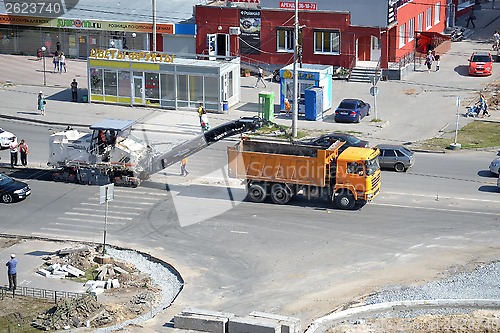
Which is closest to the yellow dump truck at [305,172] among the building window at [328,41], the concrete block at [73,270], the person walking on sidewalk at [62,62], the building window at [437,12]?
the concrete block at [73,270]

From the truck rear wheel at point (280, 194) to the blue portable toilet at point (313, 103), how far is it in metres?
15.6

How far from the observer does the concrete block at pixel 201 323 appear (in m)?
31.3

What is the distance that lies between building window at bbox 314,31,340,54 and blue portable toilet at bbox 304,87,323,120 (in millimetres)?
10419

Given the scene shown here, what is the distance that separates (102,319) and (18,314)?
2.84 meters

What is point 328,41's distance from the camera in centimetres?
6950

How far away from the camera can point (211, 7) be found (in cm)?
7106

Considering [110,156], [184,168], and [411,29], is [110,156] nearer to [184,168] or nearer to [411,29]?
[184,168]

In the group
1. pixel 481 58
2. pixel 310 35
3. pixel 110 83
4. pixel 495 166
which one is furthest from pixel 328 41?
pixel 495 166

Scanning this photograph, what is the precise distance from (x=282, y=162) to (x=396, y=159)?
7665mm

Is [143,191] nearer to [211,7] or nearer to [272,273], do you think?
[272,273]

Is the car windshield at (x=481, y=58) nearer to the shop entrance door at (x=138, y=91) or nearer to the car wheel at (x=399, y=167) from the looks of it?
the shop entrance door at (x=138, y=91)

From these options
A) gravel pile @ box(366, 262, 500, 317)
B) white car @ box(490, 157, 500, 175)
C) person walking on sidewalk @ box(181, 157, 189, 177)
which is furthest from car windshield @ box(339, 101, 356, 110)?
gravel pile @ box(366, 262, 500, 317)

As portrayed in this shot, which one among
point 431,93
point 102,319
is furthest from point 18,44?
point 102,319

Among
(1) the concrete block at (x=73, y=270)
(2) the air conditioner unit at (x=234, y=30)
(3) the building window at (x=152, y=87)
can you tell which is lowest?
(1) the concrete block at (x=73, y=270)
